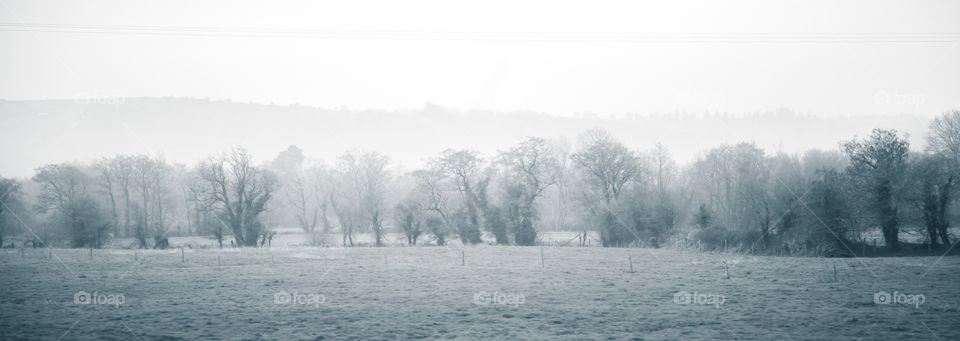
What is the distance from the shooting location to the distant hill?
474ft

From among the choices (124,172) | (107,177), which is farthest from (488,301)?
(124,172)

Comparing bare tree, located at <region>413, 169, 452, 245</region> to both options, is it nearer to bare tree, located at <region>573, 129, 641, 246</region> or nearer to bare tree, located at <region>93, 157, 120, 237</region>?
bare tree, located at <region>573, 129, 641, 246</region>

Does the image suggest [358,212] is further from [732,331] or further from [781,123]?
[781,123]

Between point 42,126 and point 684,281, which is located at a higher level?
point 42,126

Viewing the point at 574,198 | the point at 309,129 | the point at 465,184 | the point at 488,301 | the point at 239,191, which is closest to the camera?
the point at 488,301

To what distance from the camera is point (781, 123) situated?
16438 cm

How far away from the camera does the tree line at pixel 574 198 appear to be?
44031 millimetres

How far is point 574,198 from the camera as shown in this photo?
198 ft

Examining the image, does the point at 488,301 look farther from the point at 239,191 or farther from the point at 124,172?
the point at 124,172

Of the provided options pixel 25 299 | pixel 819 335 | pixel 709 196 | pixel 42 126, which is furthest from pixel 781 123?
pixel 42 126

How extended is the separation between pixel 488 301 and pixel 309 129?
17831cm

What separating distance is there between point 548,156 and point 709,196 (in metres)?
28.9

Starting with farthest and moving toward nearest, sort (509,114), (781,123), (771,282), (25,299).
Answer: (509,114) < (781,123) < (771,282) < (25,299)

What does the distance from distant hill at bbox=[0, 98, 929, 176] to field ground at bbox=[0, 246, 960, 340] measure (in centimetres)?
10749
